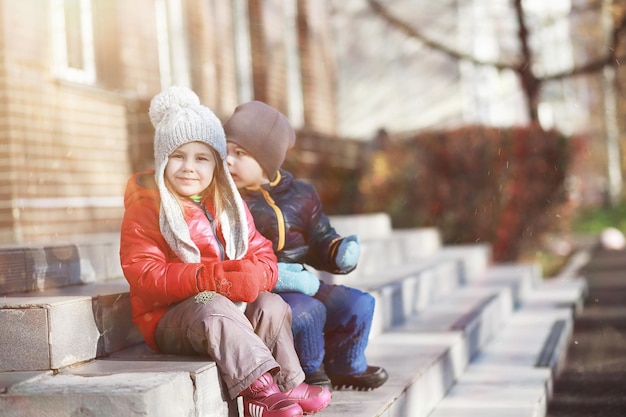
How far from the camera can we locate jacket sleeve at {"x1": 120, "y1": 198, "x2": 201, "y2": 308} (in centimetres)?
364

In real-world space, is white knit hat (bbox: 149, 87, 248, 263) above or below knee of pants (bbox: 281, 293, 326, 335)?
above

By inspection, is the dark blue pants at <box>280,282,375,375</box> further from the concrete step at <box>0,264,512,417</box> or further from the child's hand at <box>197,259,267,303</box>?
the child's hand at <box>197,259,267,303</box>

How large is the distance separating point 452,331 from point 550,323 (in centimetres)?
227

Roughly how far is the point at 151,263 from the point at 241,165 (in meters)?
0.79

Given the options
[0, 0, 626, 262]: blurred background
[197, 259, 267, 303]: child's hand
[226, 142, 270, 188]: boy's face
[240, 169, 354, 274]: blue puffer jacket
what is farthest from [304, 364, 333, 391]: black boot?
[0, 0, 626, 262]: blurred background

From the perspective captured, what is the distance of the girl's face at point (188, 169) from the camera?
3.86 m

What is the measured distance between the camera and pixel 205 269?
3.65 m

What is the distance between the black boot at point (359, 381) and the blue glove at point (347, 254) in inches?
20.9

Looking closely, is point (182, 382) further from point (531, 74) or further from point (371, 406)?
point (531, 74)

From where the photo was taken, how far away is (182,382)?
3.30 metres

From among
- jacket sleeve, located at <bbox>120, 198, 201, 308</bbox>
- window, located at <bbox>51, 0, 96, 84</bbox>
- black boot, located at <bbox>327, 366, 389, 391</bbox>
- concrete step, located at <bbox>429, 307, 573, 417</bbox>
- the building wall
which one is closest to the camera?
jacket sleeve, located at <bbox>120, 198, 201, 308</bbox>

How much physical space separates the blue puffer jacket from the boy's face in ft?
0.19

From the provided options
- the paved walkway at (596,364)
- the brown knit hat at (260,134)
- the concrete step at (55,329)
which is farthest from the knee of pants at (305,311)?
the paved walkway at (596,364)

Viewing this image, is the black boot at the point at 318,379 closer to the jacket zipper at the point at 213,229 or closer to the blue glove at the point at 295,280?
the blue glove at the point at 295,280
